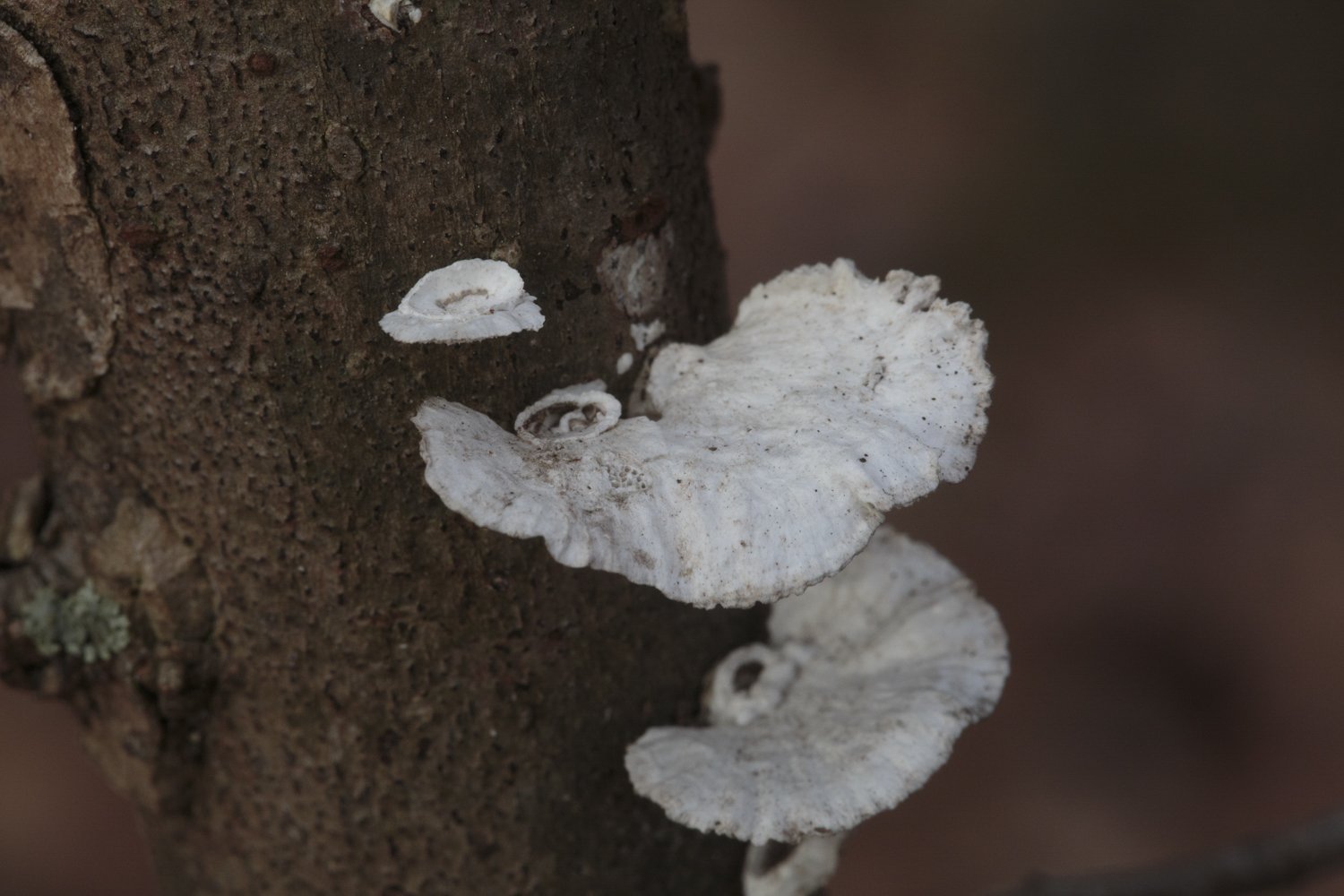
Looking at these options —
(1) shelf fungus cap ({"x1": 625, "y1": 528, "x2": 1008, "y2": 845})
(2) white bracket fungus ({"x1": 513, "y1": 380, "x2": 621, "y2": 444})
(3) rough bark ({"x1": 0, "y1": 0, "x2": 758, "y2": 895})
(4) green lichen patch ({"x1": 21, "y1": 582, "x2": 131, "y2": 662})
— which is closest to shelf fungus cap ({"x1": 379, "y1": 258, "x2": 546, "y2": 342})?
(3) rough bark ({"x1": 0, "y1": 0, "x2": 758, "y2": 895})

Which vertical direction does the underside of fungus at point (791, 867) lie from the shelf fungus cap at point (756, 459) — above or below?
below

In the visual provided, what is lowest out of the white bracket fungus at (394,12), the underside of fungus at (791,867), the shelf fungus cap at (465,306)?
the underside of fungus at (791,867)

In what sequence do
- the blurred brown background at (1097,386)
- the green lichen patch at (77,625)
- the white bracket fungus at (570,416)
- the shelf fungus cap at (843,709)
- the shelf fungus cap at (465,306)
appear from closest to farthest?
the shelf fungus cap at (465,306)
the white bracket fungus at (570,416)
the shelf fungus cap at (843,709)
the green lichen patch at (77,625)
the blurred brown background at (1097,386)

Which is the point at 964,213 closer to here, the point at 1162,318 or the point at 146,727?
the point at 1162,318

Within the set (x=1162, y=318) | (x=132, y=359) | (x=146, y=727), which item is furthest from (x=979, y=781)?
(x=132, y=359)

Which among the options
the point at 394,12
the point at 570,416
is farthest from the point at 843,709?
the point at 394,12

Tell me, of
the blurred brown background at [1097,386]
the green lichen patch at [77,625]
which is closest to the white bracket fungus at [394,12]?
the green lichen patch at [77,625]

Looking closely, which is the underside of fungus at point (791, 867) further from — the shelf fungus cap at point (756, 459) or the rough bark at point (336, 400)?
the shelf fungus cap at point (756, 459)
